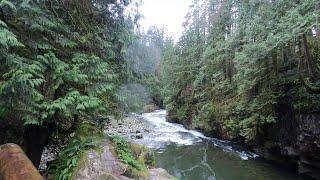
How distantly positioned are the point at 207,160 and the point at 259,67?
592cm

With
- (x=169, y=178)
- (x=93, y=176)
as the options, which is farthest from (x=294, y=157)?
(x=93, y=176)

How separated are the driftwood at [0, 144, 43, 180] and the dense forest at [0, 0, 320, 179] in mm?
663

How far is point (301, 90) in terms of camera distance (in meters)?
12.9

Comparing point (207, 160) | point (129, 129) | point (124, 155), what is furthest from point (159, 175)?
point (129, 129)

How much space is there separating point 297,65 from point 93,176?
11731mm

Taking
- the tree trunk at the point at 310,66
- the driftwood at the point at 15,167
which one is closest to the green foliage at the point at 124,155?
the driftwood at the point at 15,167

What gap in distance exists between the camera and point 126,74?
29.0 ft

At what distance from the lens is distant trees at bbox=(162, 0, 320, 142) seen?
1130 centimetres

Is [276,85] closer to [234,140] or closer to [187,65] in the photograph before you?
[234,140]

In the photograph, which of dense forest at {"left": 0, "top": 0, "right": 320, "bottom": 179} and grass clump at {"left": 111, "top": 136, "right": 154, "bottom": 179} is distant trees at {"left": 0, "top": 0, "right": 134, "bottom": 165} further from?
grass clump at {"left": 111, "top": 136, "right": 154, "bottom": 179}

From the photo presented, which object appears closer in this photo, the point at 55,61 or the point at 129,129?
the point at 55,61

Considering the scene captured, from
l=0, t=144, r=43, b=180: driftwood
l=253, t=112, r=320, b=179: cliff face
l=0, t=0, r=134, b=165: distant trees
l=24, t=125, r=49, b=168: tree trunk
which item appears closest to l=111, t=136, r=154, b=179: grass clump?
l=0, t=0, r=134, b=165: distant trees

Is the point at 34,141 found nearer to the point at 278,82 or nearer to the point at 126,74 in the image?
the point at 126,74

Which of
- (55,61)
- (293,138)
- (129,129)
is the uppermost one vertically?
(55,61)
